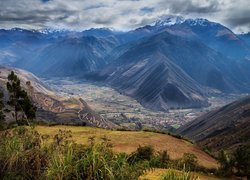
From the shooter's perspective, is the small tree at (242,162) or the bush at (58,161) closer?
the bush at (58,161)

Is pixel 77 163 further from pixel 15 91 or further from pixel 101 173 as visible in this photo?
pixel 15 91

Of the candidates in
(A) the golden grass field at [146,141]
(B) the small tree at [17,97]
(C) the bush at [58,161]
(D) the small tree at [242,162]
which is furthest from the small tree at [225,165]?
(B) the small tree at [17,97]

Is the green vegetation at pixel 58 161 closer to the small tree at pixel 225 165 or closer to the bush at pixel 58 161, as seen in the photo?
the bush at pixel 58 161

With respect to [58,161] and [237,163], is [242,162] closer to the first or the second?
[237,163]

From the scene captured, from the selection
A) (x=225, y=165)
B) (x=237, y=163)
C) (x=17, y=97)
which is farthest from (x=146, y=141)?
(x=17, y=97)

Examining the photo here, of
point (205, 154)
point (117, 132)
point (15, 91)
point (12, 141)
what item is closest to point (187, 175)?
point (12, 141)

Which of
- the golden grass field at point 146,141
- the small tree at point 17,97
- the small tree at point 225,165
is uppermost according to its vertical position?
the small tree at point 17,97

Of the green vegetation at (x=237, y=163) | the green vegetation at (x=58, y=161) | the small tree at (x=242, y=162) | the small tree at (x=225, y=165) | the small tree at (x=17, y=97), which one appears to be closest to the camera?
the green vegetation at (x=58, y=161)

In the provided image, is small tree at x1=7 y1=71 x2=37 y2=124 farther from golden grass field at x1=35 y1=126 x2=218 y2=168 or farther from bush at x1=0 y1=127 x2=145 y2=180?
bush at x1=0 y1=127 x2=145 y2=180

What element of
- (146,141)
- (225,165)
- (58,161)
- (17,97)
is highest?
(17,97)

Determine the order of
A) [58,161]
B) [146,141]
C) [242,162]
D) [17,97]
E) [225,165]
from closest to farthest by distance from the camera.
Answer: [58,161] < [225,165] < [242,162] < [146,141] < [17,97]

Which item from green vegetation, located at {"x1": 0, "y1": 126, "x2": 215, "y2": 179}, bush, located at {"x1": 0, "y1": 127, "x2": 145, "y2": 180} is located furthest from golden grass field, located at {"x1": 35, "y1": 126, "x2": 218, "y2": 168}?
bush, located at {"x1": 0, "y1": 127, "x2": 145, "y2": 180}

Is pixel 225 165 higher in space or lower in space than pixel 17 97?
lower

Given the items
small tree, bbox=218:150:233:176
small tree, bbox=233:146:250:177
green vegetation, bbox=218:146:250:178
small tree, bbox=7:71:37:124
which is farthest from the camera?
small tree, bbox=7:71:37:124
